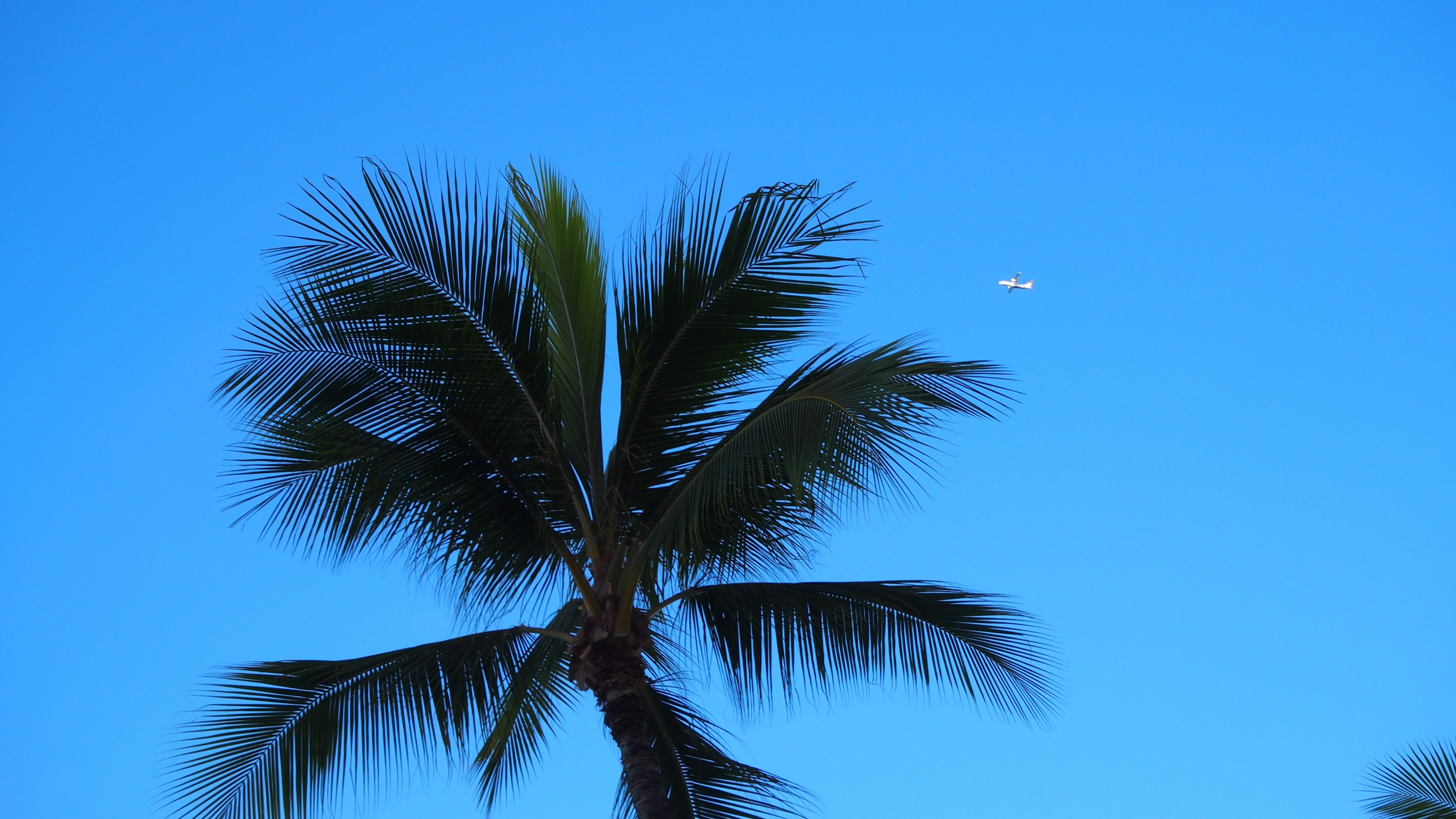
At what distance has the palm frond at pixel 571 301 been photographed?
7.54m

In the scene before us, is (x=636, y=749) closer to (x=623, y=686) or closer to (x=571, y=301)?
(x=623, y=686)

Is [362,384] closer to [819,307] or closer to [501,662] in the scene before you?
[501,662]

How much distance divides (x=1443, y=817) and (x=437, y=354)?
32.0ft

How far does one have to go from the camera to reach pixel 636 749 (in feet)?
23.5

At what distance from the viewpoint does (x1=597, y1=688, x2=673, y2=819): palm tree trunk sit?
6949 millimetres

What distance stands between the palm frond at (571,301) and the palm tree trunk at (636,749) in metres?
1.14

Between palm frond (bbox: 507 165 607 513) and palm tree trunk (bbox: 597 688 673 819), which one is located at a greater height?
palm frond (bbox: 507 165 607 513)

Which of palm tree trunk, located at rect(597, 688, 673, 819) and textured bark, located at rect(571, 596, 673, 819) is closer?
palm tree trunk, located at rect(597, 688, 673, 819)

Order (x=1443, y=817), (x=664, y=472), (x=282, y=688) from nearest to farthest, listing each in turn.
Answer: (x=282, y=688)
(x=664, y=472)
(x=1443, y=817)

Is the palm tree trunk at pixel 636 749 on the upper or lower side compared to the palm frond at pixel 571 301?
lower

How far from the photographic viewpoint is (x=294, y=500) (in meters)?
8.25

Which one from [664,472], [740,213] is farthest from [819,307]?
[664,472]

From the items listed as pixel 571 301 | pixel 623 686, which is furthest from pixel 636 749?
pixel 571 301

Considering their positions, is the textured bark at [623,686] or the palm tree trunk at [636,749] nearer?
the palm tree trunk at [636,749]
